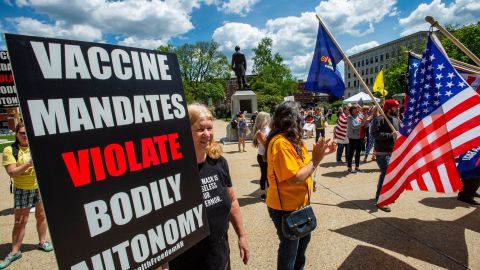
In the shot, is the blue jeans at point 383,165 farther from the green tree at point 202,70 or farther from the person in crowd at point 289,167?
Answer: the green tree at point 202,70

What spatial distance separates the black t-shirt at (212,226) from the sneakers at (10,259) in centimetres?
318

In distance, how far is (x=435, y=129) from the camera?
307cm

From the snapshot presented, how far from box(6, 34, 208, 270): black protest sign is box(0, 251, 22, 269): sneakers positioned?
146 inches

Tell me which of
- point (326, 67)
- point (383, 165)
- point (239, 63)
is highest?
point (239, 63)

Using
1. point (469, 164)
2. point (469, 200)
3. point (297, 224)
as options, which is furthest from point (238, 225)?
point (469, 200)

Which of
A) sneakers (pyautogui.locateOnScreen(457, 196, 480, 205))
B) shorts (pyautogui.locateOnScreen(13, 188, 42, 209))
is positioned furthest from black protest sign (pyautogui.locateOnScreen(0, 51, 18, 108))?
sneakers (pyautogui.locateOnScreen(457, 196, 480, 205))

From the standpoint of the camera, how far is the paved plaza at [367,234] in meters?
3.36

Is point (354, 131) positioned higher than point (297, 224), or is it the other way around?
point (354, 131)

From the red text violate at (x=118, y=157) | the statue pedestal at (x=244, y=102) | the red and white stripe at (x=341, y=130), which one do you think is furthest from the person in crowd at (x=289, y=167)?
the statue pedestal at (x=244, y=102)

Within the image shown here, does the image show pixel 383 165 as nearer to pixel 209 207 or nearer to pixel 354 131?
pixel 354 131

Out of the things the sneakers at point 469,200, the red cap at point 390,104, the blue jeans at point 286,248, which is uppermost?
the red cap at point 390,104

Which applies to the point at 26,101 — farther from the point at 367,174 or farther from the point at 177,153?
the point at 367,174

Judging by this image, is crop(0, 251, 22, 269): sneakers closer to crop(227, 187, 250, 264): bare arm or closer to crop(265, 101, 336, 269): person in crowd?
crop(227, 187, 250, 264): bare arm

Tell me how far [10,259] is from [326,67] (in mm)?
5598
